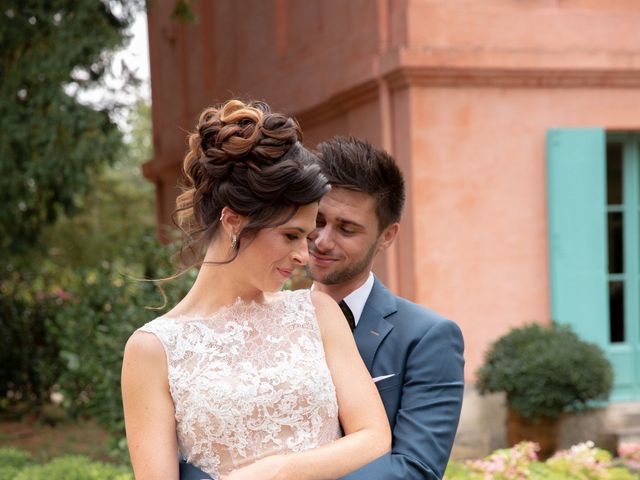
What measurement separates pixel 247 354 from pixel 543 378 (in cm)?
576

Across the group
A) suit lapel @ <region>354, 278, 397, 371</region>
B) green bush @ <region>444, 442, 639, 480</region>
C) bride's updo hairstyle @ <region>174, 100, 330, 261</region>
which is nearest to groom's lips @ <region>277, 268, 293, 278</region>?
bride's updo hairstyle @ <region>174, 100, 330, 261</region>

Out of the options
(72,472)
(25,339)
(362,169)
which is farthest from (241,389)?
(25,339)

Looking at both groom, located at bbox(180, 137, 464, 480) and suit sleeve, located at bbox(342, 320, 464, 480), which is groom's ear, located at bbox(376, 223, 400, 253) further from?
suit sleeve, located at bbox(342, 320, 464, 480)

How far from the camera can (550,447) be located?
27.1ft

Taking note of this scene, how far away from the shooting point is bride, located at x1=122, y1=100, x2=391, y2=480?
2.52 m

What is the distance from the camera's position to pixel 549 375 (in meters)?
8.04

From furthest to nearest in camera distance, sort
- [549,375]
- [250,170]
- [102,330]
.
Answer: [102,330] → [549,375] → [250,170]

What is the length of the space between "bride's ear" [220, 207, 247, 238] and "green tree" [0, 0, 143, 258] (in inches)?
272

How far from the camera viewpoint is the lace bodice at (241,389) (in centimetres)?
257

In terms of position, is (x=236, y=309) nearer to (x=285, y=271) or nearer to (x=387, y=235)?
(x=285, y=271)

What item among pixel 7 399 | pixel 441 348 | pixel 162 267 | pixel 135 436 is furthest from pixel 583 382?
pixel 7 399

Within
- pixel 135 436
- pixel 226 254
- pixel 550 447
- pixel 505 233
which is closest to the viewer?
pixel 135 436

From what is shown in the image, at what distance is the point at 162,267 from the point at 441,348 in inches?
203

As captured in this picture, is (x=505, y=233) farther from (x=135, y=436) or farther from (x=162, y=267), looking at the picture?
(x=135, y=436)
